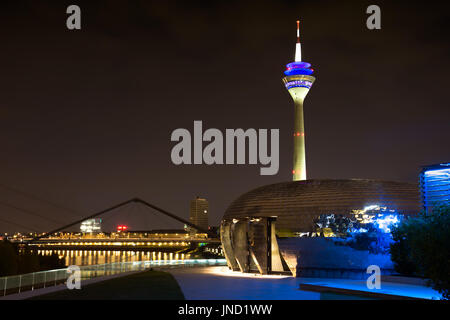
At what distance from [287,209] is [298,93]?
74382 mm

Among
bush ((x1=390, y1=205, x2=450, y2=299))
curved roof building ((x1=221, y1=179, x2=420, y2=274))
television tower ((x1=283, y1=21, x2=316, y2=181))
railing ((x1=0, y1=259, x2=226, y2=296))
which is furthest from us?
television tower ((x1=283, y1=21, x2=316, y2=181))

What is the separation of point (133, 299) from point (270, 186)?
37.7 m

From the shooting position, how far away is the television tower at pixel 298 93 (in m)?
125

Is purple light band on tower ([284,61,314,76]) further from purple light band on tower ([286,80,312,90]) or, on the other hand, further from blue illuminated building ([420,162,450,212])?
blue illuminated building ([420,162,450,212])

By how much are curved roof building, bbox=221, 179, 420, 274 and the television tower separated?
205 ft

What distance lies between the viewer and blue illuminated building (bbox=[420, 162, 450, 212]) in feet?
114

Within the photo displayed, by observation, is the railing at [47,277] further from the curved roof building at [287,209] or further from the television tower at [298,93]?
the television tower at [298,93]

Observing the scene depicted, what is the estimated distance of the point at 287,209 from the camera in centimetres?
5634

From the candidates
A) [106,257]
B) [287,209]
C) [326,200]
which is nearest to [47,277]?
[287,209]

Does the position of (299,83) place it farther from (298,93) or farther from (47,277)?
(47,277)

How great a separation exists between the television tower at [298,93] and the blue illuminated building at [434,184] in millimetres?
86831

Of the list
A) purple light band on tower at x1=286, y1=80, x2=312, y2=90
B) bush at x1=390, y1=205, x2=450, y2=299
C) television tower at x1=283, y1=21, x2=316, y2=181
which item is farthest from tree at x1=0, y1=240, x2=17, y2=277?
purple light band on tower at x1=286, y1=80, x2=312, y2=90

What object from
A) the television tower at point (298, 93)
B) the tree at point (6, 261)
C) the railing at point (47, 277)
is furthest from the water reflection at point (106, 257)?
the railing at point (47, 277)
